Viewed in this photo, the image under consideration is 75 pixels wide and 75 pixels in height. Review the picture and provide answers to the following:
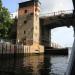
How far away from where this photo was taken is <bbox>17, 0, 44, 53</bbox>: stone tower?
234 ft

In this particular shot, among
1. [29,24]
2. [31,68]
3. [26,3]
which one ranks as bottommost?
[31,68]

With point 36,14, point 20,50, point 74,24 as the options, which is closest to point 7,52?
point 20,50

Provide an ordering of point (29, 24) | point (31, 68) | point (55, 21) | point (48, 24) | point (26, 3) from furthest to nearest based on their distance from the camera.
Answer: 1. point (26, 3)
2. point (48, 24)
3. point (55, 21)
4. point (29, 24)
5. point (31, 68)

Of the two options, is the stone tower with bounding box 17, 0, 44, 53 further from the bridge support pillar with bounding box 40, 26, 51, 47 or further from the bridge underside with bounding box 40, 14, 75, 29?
the bridge support pillar with bounding box 40, 26, 51, 47

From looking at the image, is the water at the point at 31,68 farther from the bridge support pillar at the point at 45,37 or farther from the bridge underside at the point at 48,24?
the bridge support pillar at the point at 45,37

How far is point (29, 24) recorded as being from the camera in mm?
72688

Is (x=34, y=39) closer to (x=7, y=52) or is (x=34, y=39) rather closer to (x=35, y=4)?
(x=35, y=4)

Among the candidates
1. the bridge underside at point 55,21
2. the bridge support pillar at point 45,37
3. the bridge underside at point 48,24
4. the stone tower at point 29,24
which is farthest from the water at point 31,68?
the bridge support pillar at point 45,37

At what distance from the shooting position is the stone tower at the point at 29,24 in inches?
2810

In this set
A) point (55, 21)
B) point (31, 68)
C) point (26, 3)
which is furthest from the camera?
point (26, 3)

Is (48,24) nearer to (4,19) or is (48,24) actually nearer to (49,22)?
(49,22)

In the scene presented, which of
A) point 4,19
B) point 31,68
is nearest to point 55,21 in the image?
point 4,19

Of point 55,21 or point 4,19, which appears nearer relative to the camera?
point 4,19

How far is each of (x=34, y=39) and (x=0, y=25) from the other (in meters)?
26.5
